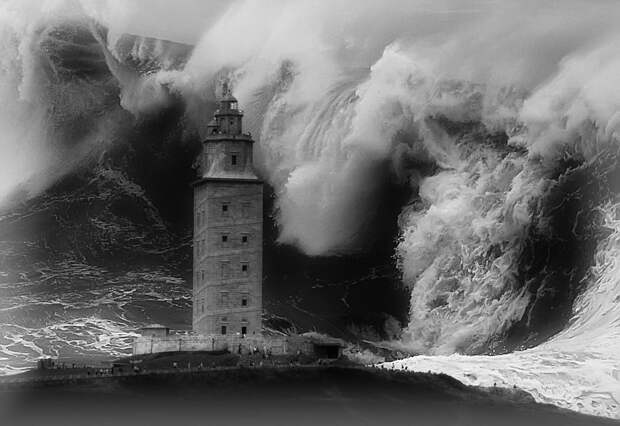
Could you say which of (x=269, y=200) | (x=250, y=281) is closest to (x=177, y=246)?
(x=269, y=200)

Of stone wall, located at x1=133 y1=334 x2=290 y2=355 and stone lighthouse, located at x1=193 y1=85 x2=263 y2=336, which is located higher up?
stone lighthouse, located at x1=193 y1=85 x2=263 y2=336

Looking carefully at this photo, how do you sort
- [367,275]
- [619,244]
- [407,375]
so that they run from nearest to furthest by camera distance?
[407,375]
[619,244]
[367,275]

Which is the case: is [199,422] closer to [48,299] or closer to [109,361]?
[109,361]

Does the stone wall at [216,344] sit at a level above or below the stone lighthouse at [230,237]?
below

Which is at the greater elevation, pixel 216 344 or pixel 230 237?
pixel 230 237

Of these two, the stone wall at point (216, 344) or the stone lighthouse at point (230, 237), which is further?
the stone lighthouse at point (230, 237)

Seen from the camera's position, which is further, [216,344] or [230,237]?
[230,237]

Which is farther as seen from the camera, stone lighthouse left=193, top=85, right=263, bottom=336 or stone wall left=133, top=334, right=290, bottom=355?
stone lighthouse left=193, top=85, right=263, bottom=336

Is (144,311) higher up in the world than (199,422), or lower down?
higher up
